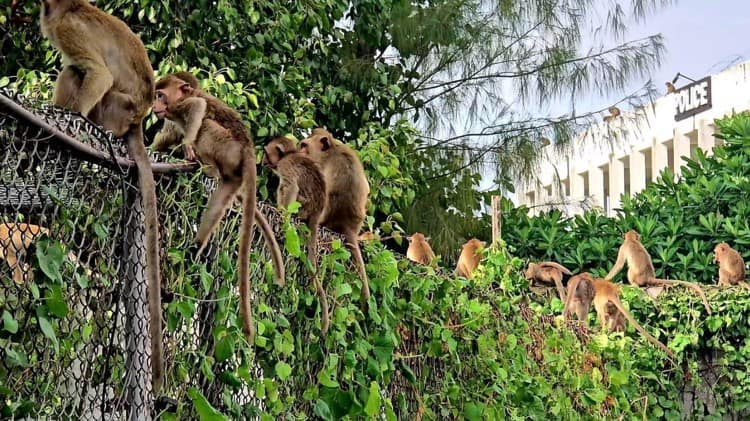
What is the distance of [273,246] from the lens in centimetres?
334

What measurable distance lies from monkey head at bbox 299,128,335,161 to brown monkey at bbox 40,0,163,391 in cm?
203

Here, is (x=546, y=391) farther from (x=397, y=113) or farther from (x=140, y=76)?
(x=397, y=113)

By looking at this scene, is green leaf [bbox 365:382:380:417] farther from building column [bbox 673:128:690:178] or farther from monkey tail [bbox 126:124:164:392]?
building column [bbox 673:128:690:178]

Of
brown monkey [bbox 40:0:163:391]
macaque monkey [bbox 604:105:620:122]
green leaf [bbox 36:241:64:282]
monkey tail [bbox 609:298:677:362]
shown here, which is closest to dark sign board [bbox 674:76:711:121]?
macaque monkey [bbox 604:105:620:122]

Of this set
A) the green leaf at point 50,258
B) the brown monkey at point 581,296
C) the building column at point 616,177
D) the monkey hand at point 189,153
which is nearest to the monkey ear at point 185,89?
the monkey hand at point 189,153

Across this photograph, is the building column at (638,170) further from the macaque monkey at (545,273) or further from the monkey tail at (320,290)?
the monkey tail at (320,290)

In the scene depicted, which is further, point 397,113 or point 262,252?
point 397,113

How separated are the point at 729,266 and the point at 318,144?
31.0 ft

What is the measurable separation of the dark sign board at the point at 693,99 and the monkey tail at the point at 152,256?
21.6 m

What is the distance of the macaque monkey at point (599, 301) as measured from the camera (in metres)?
12.2

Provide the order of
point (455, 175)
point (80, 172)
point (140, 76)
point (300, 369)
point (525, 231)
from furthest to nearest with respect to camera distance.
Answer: point (525, 231) → point (455, 175) → point (300, 369) → point (140, 76) → point (80, 172)

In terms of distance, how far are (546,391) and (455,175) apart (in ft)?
22.8

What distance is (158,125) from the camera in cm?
821

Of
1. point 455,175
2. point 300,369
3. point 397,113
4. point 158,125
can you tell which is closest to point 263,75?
point 158,125
